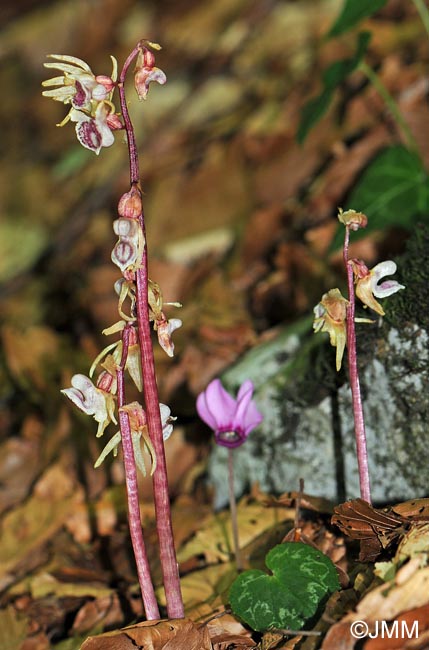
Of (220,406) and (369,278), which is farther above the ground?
(369,278)

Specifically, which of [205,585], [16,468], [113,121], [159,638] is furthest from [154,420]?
[16,468]

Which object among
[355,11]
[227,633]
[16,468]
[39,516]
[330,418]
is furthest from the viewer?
[16,468]

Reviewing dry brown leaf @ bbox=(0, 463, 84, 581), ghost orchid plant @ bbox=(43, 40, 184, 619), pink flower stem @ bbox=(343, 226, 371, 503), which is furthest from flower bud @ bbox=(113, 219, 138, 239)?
dry brown leaf @ bbox=(0, 463, 84, 581)

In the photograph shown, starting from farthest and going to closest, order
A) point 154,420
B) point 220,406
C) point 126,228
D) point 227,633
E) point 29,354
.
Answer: point 29,354 → point 220,406 → point 227,633 → point 154,420 → point 126,228

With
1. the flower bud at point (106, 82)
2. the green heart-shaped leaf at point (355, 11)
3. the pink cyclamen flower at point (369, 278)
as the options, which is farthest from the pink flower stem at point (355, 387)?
the green heart-shaped leaf at point (355, 11)

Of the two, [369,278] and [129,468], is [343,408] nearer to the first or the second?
[369,278]

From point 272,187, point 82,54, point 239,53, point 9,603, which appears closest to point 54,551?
point 9,603

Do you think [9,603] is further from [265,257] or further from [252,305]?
[265,257]
